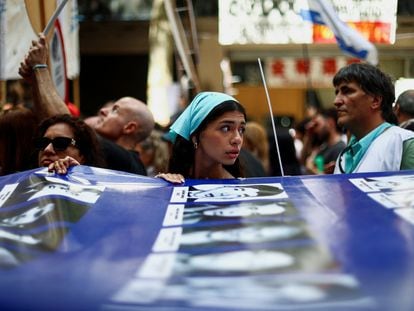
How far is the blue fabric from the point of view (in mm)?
3859

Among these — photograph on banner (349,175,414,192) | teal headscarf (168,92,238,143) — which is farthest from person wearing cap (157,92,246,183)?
photograph on banner (349,175,414,192)

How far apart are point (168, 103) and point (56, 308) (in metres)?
12.6

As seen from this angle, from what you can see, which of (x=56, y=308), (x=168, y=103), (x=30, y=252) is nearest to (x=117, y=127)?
(x=30, y=252)

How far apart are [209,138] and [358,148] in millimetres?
770

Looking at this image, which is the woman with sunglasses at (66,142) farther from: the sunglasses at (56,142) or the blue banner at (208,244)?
the blue banner at (208,244)

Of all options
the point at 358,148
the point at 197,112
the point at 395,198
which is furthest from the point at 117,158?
the point at 395,198

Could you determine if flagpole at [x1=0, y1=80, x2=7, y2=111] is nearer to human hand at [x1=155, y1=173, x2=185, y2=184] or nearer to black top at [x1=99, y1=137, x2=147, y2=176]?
black top at [x1=99, y1=137, x2=147, y2=176]

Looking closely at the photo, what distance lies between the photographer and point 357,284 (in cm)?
195

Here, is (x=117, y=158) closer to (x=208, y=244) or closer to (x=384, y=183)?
(x=384, y=183)

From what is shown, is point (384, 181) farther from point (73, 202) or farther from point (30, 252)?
point (30, 252)

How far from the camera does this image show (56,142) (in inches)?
155

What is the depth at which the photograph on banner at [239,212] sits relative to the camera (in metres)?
2.62

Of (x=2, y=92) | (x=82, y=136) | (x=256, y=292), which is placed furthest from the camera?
(x=2, y=92)

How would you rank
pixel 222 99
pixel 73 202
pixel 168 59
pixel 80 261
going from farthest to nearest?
pixel 168 59 → pixel 222 99 → pixel 73 202 → pixel 80 261
